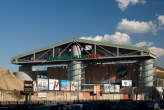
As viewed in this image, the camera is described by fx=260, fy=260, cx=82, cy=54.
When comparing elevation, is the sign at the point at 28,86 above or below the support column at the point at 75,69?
below

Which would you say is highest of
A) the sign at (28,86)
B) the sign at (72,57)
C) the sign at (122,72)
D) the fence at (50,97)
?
the sign at (72,57)

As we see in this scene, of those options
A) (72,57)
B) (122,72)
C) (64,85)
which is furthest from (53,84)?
(122,72)

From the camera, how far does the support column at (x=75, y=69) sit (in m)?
105

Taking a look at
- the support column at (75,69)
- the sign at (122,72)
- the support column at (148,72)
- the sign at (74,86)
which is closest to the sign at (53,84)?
the sign at (74,86)

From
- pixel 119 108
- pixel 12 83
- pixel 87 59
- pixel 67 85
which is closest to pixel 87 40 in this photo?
pixel 87 59

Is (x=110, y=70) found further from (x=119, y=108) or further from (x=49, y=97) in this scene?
(x=119, y=108)

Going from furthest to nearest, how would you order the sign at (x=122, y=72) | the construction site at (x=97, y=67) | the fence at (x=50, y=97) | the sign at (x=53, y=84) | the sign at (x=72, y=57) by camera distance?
the sign at (x=122, y=72), the sign at (x=72, y=57), the construction site at (x=97, y=67), the sign at (x=53, y=84), the fence at (x=50, y=97)

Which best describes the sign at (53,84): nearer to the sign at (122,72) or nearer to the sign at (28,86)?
the sign at (28,86)

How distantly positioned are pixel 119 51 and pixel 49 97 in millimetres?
→ 46226

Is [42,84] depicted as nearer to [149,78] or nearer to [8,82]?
[8,82]

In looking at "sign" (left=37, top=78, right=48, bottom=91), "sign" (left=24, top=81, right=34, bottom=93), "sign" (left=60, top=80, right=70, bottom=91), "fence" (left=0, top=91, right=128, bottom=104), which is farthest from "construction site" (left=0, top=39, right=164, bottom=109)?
"sign" (left=24, top=81, right=34, bottom=93)

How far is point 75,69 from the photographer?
351 ft

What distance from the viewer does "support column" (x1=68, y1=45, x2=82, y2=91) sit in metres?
105

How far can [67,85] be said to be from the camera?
292 feet
